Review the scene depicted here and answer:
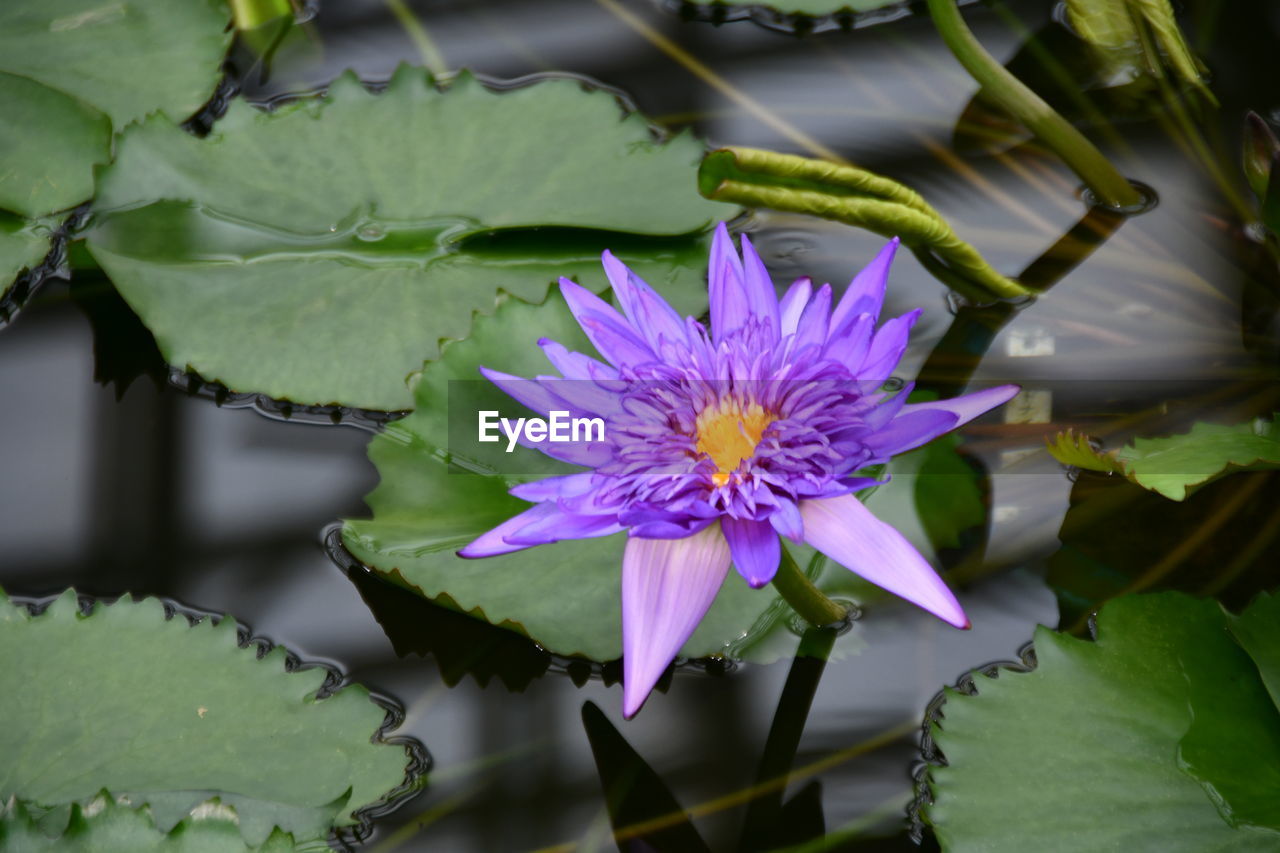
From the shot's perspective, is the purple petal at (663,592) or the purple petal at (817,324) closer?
the purple petal at (663,592)

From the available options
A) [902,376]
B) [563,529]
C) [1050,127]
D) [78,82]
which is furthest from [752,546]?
[78,82]

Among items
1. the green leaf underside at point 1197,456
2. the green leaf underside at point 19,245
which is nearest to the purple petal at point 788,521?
the green leaf underside at point 1197,456

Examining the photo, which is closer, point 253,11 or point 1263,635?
point 1263,635

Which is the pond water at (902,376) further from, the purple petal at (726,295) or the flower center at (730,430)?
the purple petal at (726,295)

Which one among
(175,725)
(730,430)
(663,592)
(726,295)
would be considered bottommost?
(175,725)

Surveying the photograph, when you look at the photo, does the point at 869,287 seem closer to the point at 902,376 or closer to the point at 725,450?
the point at 725,450

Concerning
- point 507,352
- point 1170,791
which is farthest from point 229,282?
point 1170,791

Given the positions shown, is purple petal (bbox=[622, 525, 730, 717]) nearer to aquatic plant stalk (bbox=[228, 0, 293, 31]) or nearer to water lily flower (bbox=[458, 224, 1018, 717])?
water lily flower (bbox=[458, 224, 1018, 717])
